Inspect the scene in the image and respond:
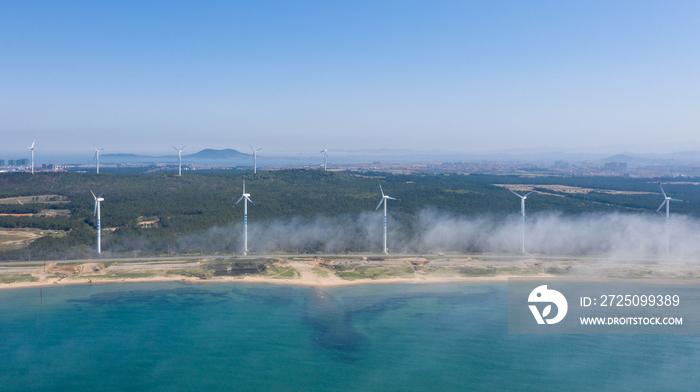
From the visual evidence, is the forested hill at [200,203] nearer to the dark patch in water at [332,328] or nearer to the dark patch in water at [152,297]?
the dark patch in water at [152,297]

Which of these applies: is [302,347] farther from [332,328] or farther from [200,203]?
[200,203]

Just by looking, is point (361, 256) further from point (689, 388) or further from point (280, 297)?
point (689, 388)

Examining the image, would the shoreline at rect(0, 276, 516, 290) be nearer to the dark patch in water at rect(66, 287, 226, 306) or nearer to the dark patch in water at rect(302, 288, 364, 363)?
the dark patch in water at rect(66, 287, 226, 306)

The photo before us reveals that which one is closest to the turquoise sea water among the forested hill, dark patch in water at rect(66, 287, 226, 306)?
dark patch in water at rect(66, 287, 226, 306)

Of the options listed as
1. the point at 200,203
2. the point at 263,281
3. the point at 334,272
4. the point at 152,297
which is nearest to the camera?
the point at 152,297

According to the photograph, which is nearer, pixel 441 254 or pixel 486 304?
pixel 486 304

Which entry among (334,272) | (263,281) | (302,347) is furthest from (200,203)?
(302,347)

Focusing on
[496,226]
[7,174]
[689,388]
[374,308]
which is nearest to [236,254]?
[374,308]
